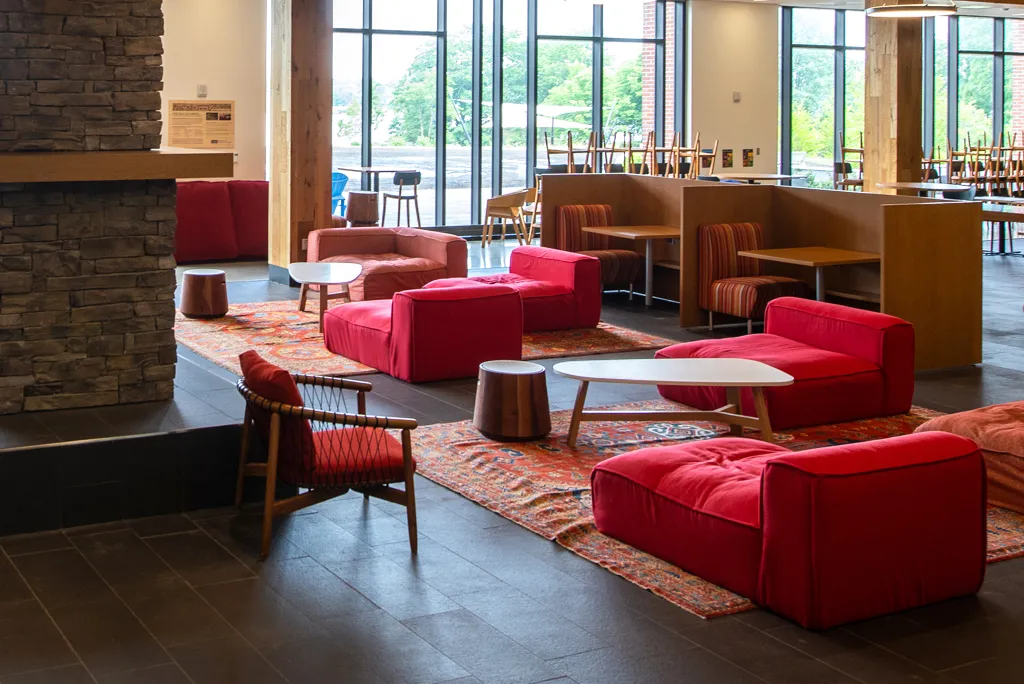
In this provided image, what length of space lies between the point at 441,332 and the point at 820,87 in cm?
1363

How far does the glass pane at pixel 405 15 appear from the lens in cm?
1577

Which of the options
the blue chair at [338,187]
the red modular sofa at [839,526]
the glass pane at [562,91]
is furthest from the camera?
the glass pane at [562,91]

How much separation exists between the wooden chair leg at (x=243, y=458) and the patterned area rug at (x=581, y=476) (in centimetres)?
86

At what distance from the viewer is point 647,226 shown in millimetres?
10664

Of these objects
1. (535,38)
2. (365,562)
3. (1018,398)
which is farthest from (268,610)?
(535,38)

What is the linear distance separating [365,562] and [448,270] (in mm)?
5669

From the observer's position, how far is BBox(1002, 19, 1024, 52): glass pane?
20953 millimetres

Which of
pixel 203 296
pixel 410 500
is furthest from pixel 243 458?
pixel 203 296

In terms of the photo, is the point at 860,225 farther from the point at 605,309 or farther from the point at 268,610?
the point at 268,610

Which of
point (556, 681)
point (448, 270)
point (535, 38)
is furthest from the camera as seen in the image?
point (535, 38)

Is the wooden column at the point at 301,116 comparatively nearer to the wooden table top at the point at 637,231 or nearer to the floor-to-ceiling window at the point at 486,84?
the wooden table top at the point at 637,231

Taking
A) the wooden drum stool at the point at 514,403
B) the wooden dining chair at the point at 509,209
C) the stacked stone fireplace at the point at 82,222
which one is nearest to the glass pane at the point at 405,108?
the wooden dining chair at the point at 509,209

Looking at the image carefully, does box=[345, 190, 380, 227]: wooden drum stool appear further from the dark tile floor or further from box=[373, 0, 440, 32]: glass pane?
the dark tile floor

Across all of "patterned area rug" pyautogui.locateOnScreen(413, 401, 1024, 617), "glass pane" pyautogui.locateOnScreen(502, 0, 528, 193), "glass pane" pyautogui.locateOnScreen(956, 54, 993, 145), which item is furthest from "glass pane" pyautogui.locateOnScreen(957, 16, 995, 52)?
"patterned area rug" pyautogui.locateOnScreen(413, 401, 1024, 617)
